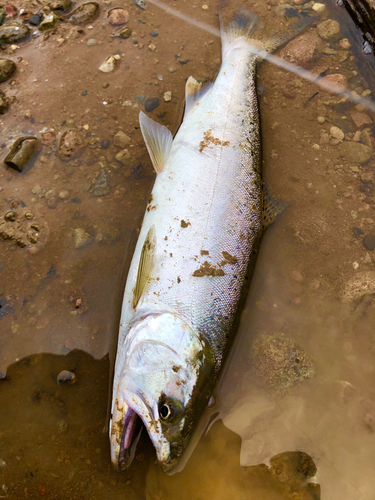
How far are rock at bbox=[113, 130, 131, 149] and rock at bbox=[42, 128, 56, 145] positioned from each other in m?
0.71

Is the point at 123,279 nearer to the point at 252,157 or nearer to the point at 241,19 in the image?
the point at 252,157

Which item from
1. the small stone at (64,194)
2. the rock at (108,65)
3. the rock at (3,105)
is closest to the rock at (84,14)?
the rock at (108,65)

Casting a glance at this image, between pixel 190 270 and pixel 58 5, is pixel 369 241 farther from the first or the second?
pixel 58 5

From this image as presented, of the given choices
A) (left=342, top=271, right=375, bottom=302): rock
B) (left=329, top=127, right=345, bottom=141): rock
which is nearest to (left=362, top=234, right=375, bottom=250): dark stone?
(left=342, top=271, right=375, bottom=302): rock

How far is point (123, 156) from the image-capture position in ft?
12.0

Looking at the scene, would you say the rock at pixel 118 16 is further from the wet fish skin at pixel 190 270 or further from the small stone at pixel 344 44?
the small stone at pixel 344 44

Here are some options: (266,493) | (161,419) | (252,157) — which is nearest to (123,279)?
(161,419)

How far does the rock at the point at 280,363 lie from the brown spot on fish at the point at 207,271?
806 millimetres

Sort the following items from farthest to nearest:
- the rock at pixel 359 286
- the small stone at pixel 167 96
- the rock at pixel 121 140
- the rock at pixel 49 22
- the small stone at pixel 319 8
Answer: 1. the small stone at pixel 319 8
2. the rock at pixel 49 22
3. the small stone at pixel 167 96
4. the rock at pixel 121 140
5. the rock at pixel 359 286

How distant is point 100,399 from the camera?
2.79m

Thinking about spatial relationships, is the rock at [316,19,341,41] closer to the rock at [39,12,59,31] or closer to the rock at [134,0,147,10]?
the rock at [134,0,147,10]

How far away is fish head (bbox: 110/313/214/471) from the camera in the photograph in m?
2.38

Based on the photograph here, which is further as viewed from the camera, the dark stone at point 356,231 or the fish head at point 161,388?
the dark stone at point 356,231

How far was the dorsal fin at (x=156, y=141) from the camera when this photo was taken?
3359 mm
